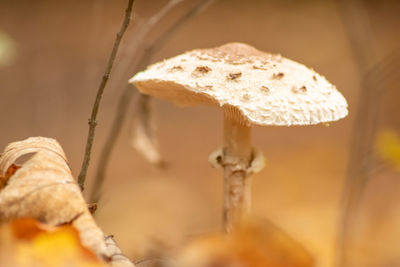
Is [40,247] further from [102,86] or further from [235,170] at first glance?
[235,170]

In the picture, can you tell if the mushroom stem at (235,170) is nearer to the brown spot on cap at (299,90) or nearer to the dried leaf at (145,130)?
the brown spot on cap at (299,90)

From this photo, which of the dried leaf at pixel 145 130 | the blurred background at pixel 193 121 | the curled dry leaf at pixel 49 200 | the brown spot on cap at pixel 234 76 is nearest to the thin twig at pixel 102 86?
the curled dry leaf at pixel 49 200

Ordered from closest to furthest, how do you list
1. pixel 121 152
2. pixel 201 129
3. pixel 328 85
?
pixel 328 85
pixel 121 152
pixel 201 129

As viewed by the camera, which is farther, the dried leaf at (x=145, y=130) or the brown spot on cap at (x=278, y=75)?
the dried leaf at (x=145, y=130)

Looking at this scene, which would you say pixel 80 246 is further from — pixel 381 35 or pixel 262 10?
pixel 381 35

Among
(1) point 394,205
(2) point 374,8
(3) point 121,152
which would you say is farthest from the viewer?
(2) point 374,8

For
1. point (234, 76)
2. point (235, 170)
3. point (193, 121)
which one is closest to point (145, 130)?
point (235, 170)

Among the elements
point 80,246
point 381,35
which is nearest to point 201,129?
point 381,35
